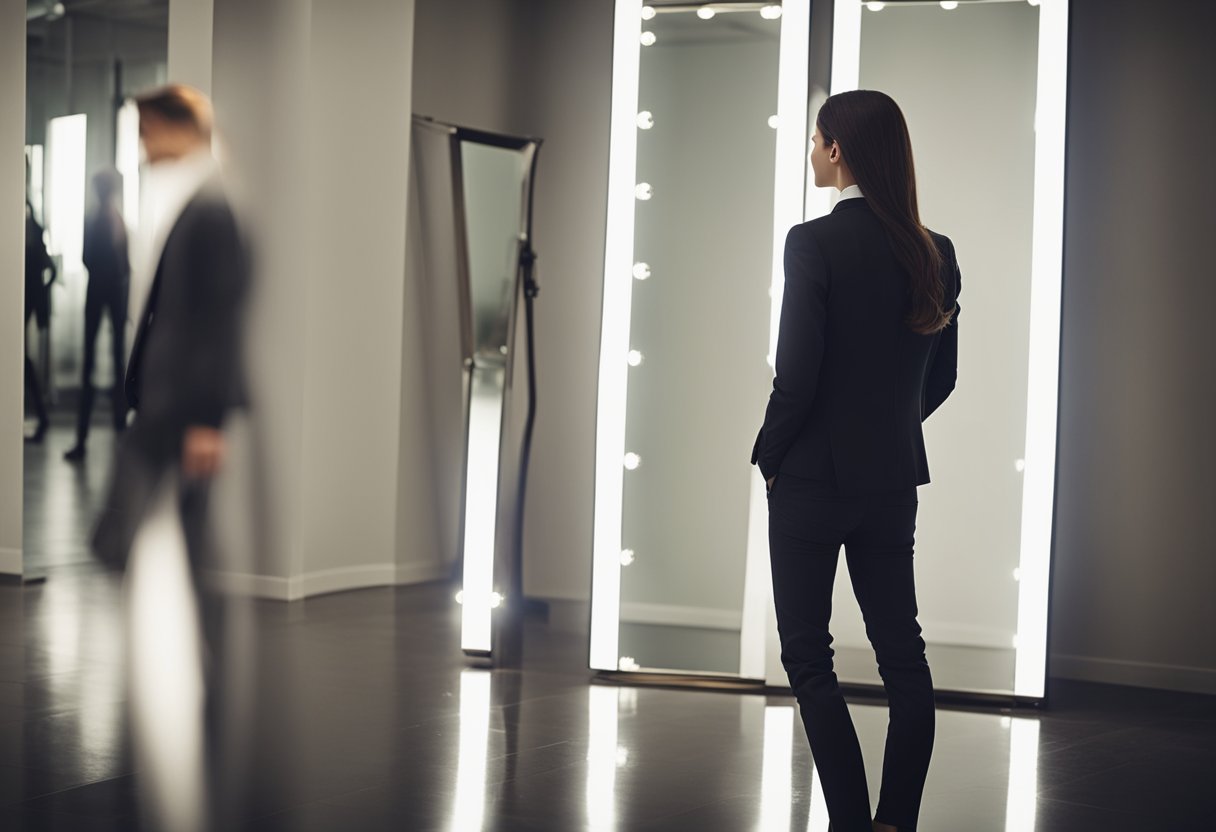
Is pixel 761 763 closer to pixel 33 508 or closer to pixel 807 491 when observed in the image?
pixel 807 491

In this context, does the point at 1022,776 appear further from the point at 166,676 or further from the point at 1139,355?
the point at 166,676

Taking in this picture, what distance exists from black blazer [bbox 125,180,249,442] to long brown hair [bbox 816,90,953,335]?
1.62 meters

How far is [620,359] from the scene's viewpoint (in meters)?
4.51

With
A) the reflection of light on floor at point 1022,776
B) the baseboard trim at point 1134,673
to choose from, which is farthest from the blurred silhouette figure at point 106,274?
the reflection of light on floor at point 1022,776

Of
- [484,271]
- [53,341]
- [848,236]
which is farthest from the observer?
[53,341]

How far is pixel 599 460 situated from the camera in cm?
450

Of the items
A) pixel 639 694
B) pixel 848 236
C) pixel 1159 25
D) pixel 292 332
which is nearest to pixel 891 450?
pixel 848 236

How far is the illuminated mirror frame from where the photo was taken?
447cm

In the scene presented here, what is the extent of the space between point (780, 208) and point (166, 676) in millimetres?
2278

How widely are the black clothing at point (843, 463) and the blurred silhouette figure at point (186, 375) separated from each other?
4.85 ft

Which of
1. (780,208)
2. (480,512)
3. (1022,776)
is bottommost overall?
(1022,776)

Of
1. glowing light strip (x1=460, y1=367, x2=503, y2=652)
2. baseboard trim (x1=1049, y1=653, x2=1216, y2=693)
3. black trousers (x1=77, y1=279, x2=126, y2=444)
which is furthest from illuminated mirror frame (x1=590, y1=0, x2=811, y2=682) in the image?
black trousers (x1=77, y1=279, x2=126, y2=444)

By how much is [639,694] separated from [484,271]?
1.73 meters

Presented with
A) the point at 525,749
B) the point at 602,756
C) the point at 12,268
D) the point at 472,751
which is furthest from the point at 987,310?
the point at 12,268
